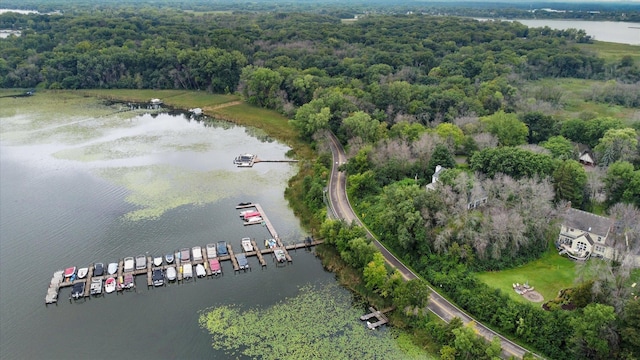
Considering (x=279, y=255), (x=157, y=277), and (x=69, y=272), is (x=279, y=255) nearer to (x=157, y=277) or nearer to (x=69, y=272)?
(x=157, y=277)

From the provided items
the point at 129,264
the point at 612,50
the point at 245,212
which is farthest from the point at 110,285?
the point at 612,50

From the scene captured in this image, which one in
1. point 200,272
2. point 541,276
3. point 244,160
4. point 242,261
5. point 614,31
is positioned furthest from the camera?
point 614,31

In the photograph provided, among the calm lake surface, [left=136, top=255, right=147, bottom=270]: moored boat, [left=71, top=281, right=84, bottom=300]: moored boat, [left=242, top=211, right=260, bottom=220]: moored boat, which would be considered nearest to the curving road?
the calm lake surface

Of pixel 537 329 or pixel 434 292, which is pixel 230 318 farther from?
pixel 537 329

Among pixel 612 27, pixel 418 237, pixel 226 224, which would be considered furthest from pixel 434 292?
pixel 612 27

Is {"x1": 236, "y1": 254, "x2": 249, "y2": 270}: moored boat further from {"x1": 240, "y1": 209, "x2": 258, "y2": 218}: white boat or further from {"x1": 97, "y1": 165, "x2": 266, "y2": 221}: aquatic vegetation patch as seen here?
{"x1": 97, "y1": 165, "x2": 266, "y2": 221}: aquatic vegetation patch

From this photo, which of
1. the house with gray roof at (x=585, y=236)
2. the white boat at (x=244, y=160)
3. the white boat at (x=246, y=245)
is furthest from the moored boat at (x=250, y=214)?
the house with gray roof at (x=585, y=236)
